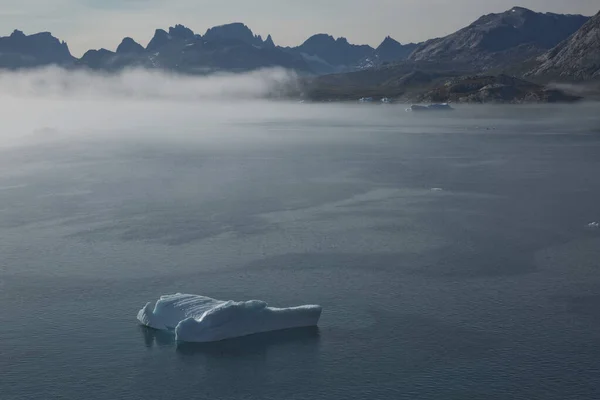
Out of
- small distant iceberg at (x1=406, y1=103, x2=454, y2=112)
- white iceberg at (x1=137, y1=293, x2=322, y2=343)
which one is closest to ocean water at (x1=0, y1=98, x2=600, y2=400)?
white iceberg at (x1=137, y1=293, x2=322, y2=343)

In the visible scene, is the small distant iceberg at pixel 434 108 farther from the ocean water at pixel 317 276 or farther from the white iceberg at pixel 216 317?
the white iceberg at pixel 216 317

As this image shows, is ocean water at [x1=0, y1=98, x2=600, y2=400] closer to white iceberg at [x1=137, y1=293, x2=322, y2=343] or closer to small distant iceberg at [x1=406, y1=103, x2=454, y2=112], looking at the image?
white iceberg at [x1=137, y1=293, x2=322, y2=343]

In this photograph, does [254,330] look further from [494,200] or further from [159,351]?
[494,200]

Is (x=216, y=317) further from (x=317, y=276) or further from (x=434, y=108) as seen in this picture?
(x=434, y=108)

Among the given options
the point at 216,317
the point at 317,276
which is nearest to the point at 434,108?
the point at 317,276

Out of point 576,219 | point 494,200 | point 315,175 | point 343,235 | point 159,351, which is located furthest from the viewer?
point 315,175

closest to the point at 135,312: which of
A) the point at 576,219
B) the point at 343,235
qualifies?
the point at 343,235
